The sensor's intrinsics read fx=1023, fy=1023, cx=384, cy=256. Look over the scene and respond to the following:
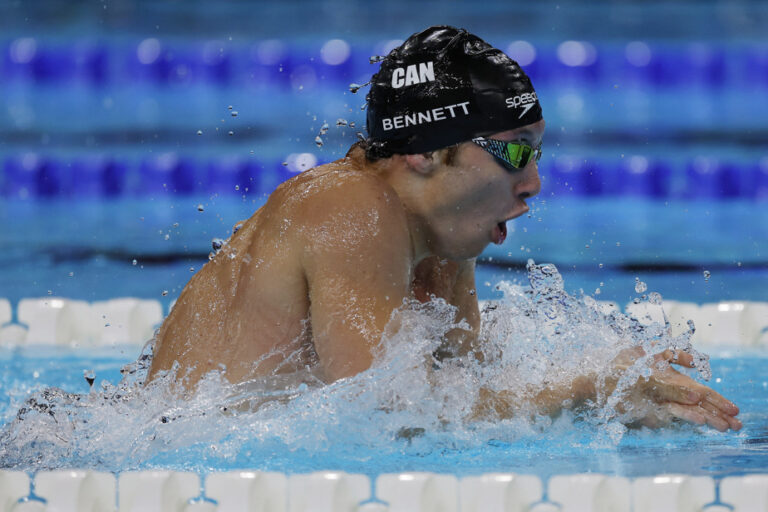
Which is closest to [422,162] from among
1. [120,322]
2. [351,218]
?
[351,218]

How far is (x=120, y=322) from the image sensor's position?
423 cm

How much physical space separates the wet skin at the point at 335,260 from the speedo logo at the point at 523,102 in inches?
Answer: 1.9

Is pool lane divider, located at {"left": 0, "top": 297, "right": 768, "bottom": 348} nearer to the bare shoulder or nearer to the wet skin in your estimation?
the wet skin

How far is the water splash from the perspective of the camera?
78.9 inches

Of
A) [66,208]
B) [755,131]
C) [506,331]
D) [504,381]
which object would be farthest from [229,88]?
[504,381]

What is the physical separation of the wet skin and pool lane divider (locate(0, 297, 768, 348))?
2.00 meters

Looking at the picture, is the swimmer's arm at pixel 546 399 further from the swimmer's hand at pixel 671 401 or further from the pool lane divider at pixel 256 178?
the pool lane divider at pixel 256 178

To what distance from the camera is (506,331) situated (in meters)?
2.62

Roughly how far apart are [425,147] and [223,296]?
52 centimetres

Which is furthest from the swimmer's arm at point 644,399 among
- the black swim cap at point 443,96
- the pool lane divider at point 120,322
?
the pool lane divider at point 120,322

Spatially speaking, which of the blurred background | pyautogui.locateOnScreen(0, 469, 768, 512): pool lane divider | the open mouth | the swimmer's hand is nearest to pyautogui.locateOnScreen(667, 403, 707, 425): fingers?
the swimmer's hand

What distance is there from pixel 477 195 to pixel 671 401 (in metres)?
0.57

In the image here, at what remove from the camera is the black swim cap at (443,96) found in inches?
83.8

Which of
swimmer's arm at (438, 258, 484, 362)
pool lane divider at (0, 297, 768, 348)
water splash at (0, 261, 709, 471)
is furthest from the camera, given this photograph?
pool lane divider at (0, 297, 768, 348)
